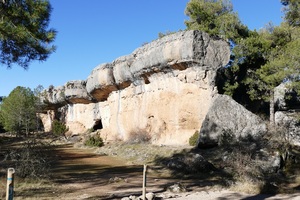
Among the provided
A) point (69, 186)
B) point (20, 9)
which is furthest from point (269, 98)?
point (20, 9)

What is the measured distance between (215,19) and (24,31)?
1856 centimetres

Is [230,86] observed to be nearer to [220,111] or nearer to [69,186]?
[220,111]

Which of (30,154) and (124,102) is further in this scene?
(124,102)

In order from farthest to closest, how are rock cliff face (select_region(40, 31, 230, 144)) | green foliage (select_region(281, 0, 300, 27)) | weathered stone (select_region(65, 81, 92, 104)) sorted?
weathered stone (select_region(65, 81, 92, 104)) < rock cliff face (select_region(40, 31, 230, 144)) < green foliage (select_region(281, 0, 300, 27))

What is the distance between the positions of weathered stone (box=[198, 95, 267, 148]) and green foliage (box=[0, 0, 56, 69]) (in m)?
9.68

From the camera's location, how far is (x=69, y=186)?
33.2 feet

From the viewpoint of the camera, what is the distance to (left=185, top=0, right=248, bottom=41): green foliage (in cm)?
2320

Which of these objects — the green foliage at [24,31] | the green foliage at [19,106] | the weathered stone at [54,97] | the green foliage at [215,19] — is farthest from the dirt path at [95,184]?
the weathered stone at [54,97]

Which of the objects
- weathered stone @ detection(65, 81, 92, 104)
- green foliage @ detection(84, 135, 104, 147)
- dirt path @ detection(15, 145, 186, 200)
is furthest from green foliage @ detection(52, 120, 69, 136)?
dirt path @ detection(15, 145, 186, 200)

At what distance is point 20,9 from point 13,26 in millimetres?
556

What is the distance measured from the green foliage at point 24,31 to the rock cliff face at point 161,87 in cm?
1081

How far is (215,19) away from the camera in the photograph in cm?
2503

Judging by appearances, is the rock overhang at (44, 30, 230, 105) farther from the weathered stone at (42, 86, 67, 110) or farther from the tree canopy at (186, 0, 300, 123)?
the weathered stone at (42, 86, 67, 110)

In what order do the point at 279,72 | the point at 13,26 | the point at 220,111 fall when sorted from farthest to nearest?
1. the point at 220,111
2. the point at 279,72
3. the point at 13,26
